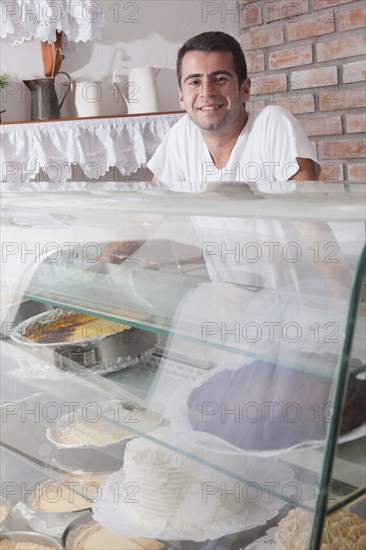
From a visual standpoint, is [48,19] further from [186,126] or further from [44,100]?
[186,126]

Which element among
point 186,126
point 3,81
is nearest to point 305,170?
point 186,126

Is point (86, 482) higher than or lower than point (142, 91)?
lower

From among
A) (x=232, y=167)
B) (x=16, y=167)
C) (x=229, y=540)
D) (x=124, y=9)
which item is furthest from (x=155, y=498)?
(x=124, y=9)

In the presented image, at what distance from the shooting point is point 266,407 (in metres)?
0.67

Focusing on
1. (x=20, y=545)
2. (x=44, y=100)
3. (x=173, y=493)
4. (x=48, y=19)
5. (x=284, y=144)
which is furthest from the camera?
(x=44, y=100)

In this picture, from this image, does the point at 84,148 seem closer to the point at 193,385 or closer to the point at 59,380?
the point at 59,380

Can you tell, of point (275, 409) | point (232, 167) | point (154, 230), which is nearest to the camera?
point (275, 409)

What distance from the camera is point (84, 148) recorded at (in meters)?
2.65

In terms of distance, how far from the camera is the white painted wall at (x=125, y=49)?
2895 mm

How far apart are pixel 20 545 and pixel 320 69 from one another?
2.37m

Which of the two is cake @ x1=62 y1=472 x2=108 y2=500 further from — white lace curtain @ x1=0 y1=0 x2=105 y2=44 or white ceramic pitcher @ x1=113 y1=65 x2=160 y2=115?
white ceramic pitcher @ x1=113 y1=65 x2=160 y2=115

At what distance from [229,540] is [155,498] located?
95 mm

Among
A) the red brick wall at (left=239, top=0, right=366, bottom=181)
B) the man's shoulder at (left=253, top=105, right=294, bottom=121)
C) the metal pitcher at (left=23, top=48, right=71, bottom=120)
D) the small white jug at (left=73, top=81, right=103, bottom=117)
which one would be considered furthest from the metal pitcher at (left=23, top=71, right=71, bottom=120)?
the man's shoulder at (left=253, top=105, right=294, bottom=121)

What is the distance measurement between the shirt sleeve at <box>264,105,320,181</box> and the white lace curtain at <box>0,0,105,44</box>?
3.60ft
